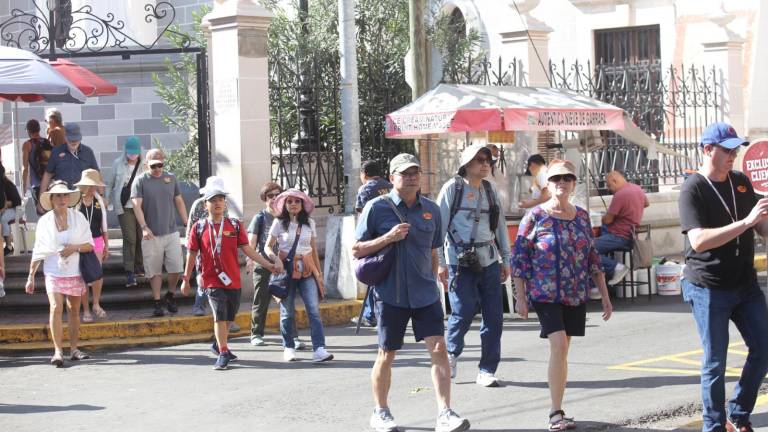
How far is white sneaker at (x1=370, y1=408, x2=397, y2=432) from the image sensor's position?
7805mm

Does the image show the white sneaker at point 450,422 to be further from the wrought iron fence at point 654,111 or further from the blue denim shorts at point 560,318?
the wrought iron fence at point 654,111

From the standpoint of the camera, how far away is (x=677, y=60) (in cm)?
2339

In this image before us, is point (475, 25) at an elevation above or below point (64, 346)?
above

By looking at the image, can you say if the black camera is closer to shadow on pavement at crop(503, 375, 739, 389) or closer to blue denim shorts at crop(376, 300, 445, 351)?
shadow on pavement at crop(503, 375, 739, 389)

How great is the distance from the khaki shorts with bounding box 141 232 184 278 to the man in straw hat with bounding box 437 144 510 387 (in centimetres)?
454

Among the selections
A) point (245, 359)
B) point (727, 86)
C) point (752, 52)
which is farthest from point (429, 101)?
point (752, 52)

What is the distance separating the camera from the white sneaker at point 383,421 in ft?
25.6

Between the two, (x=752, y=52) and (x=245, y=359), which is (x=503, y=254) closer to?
(x=245, y=359)

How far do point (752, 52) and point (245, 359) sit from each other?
548 inches

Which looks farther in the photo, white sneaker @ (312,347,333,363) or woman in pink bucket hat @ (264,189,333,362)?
woman in pink bucket hat @ (264,189,333,362)

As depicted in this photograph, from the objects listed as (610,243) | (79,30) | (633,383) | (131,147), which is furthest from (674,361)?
(79,30)

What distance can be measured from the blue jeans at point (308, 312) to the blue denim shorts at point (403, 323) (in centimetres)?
313

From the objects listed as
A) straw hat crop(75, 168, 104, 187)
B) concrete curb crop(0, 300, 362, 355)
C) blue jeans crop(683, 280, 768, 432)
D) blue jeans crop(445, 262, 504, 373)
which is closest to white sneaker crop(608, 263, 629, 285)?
concrete curb crop(0, 300, 362, 355)

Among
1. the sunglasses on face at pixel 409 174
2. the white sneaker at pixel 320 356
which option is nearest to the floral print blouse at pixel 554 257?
the sunglasses on face at pixel 409 174
